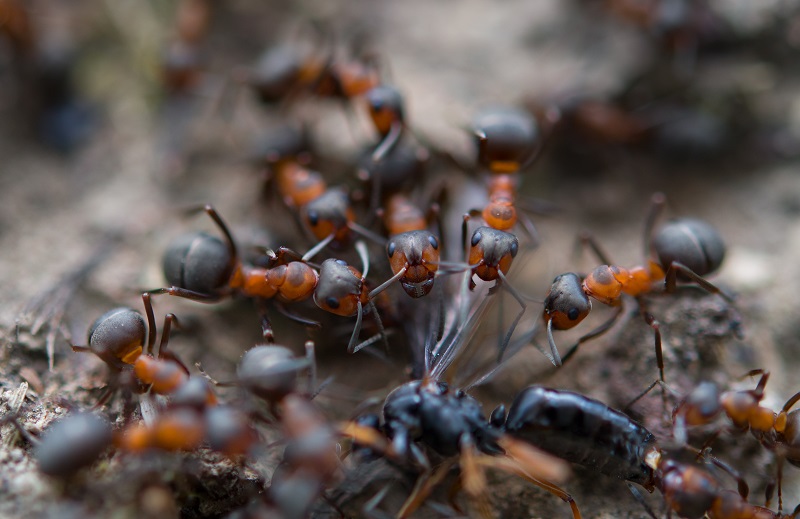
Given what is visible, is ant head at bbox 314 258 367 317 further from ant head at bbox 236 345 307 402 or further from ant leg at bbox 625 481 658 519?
ant leg at bbox 625 481 658 519

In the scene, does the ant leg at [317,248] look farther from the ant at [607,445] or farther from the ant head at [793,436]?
the ant head at [793,436]

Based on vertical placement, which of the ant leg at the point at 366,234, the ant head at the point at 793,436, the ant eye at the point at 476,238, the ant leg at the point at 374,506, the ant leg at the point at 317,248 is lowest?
the ant leg at the point at 374,506

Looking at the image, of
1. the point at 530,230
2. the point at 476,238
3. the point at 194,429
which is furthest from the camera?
the point at 530,230

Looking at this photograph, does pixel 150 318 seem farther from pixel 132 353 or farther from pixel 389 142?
pixel 389 142

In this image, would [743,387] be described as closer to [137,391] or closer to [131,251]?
[137,391]

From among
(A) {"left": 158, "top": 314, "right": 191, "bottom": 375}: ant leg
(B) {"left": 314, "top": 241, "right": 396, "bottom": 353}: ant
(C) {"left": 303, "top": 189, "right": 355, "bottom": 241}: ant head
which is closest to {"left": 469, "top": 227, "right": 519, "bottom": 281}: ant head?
(B) {"left": 314, "top": 241, "right": 396, "bottom": 353}: ant

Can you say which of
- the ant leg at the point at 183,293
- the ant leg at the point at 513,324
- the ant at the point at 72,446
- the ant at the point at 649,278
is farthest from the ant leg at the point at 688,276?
the ant at the point at 72,446

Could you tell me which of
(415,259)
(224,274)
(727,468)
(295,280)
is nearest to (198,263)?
(224,274)
